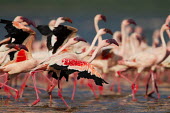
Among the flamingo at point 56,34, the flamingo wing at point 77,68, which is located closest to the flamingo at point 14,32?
the flamingo at point 56,34

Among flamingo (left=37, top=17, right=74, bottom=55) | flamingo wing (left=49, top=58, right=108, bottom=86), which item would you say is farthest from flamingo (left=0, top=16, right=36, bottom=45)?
flamingo wing (left=49, top=58, right=108, bottom=86)

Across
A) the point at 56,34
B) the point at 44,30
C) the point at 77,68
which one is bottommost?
the point at 77,68

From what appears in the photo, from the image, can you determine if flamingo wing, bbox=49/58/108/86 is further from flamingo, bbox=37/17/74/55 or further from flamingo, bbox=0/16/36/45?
flamingo, bbox=0/16/36/45

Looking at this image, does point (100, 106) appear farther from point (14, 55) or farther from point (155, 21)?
point (155, 21)

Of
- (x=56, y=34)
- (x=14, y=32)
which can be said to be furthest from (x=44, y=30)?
(x=14, y=32)

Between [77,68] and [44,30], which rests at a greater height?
[44,30]

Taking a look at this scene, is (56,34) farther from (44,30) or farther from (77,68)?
(77,68)

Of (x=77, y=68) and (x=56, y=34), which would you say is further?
(x=56, y=34)

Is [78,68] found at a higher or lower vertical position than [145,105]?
higher

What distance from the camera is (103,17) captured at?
549 inches

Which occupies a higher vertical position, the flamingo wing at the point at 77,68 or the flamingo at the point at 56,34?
the flamingo at the point at 56,34

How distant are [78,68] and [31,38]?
195 cm

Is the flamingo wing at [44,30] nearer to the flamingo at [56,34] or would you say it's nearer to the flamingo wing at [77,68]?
the flamingo at [56,34]


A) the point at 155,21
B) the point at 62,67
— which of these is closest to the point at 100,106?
the point at 62,67
